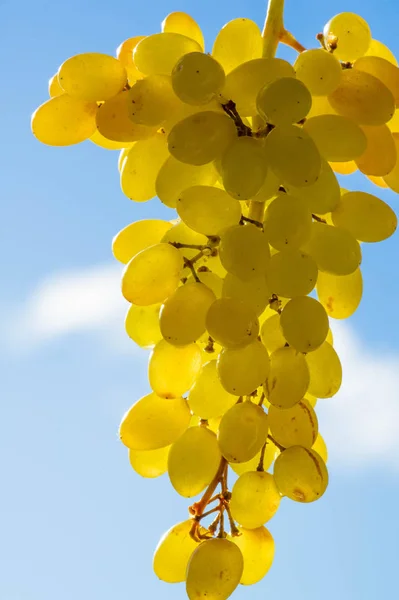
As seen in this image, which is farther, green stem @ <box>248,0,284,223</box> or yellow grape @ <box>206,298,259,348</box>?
green stem @ <box>248,0,284,223</box>

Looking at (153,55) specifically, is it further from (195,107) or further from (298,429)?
(298,429)

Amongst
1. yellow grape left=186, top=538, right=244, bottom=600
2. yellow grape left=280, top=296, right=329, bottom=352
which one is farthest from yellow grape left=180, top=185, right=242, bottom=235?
yellow grape left=186, top=538, right=244, bottom=600

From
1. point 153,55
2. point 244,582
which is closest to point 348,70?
point 153,55

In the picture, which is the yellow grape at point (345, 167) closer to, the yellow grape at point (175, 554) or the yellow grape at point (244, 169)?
the yellow grape at point (244, 169)

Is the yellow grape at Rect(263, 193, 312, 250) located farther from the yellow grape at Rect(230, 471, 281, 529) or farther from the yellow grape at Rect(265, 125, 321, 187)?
the yellow grape at Rect(230, 471, 281, 529)

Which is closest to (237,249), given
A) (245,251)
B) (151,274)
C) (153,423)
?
(245,251)

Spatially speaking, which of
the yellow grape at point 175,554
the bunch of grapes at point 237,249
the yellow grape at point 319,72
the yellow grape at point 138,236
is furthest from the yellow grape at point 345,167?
the yellow grape at point 175,554

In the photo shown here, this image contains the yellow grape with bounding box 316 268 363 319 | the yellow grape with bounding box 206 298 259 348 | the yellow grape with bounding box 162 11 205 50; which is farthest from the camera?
the yellow grape with bounding box 162 11 205 50
